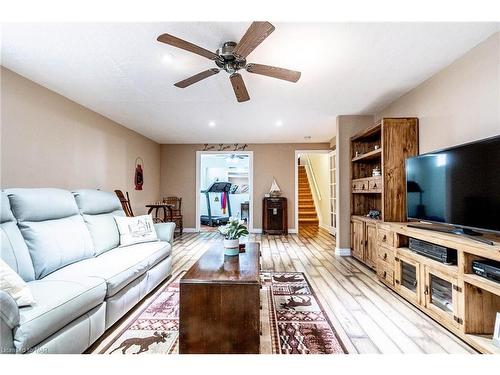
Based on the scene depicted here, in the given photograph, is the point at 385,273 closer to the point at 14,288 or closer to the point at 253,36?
the point at 253,36

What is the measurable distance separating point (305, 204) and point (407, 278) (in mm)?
6553

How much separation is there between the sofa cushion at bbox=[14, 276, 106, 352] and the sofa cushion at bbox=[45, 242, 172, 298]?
107mm

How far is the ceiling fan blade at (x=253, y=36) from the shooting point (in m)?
1.64

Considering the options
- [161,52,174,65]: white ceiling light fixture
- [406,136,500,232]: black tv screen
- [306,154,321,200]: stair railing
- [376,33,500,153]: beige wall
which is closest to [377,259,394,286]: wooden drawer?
[406,136,500,232]: black tv screen

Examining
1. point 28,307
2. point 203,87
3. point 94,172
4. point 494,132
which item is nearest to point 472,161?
point 494,132

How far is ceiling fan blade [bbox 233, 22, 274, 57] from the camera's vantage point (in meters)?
1.64

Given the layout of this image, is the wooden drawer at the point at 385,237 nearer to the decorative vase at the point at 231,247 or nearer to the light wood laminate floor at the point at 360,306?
the light wood laminate floor at the point at 360,306

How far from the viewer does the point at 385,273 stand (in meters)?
2.87

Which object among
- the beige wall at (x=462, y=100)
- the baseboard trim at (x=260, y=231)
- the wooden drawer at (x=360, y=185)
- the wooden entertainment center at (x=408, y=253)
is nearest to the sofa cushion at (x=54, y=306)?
the wooden entertainment center at (x=408, y=253)

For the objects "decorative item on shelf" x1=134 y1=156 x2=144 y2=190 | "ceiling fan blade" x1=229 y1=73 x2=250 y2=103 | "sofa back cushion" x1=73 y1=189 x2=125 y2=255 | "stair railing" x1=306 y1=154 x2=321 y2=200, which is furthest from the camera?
"stair railing" x1=306 y1=154 x2=321 y2=200

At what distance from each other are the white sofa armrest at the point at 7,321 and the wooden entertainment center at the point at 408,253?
271cm

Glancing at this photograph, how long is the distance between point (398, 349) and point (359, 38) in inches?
96.0

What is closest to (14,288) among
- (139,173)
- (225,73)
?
(225,73)

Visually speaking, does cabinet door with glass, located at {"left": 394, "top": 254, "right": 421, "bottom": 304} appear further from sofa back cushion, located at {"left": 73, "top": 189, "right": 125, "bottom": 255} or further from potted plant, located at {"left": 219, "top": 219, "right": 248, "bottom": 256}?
sofa back cushion, located at {"left": 73, "top": 189, "right": 125, "bottom": 255}
